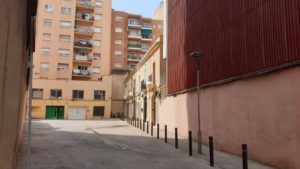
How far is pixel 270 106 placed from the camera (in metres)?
10.7

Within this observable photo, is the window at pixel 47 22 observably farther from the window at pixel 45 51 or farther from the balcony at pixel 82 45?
the balcony at pixel 82 45

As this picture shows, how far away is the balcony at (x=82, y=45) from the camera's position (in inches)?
2345

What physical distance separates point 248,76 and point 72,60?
49.7 meters

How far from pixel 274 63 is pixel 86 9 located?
55424mm

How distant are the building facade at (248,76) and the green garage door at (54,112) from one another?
36807mm

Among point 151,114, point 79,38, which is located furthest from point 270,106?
point 79,38

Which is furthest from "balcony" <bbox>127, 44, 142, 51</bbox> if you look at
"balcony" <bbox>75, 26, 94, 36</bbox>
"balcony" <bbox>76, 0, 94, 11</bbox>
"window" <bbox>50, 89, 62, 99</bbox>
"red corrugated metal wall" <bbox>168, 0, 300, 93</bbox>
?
"red corrugated metal wall" <bbox>168, 0, 300, 93</bbox>

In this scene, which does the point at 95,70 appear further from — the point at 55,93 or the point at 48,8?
the point at 48,8

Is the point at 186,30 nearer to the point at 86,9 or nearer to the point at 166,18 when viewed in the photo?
the point at 166,18

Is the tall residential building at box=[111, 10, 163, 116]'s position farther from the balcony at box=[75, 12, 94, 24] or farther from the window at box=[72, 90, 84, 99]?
the window at box=[72, 90, 84, 99]

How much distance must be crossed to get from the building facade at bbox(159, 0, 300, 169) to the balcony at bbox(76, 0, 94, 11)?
1742 inches

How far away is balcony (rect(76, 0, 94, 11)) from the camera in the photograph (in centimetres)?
6101

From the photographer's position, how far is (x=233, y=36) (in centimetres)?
1377

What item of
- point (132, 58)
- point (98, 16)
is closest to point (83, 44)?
point (98, 16)
